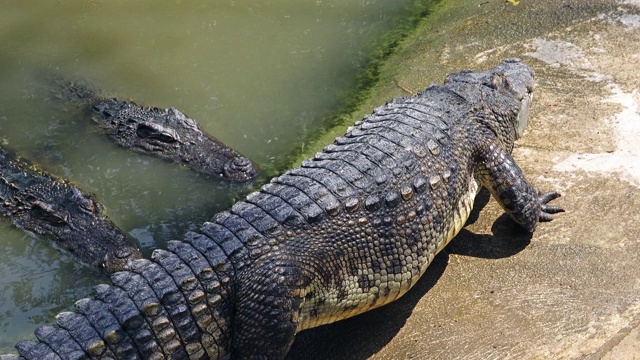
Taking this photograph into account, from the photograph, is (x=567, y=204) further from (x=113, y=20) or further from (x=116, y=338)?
(x=113, y=20)

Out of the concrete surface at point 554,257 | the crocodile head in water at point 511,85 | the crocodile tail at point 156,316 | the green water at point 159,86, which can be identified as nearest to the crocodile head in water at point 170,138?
the green water at point 159,86

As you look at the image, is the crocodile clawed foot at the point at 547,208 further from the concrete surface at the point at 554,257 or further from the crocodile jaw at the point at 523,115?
the crocodile jaw at the point at 523,115

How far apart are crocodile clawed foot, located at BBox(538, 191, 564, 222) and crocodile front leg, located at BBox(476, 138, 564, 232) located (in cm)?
4

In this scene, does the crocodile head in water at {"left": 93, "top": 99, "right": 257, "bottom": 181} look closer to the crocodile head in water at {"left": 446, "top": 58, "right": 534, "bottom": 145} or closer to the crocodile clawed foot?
the crocodile head in water at {"left": 446, "top": 58, "right": 534, "bottom": 145}

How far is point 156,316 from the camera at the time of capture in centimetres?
386

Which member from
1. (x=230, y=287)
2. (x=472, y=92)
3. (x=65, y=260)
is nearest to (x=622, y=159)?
(x=472, y=92)

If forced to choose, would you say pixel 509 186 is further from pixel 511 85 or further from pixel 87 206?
pixel 87 206

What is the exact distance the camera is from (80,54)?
8875mm

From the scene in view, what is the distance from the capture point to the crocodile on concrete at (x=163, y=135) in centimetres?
676

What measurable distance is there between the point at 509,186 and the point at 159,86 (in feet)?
15.2

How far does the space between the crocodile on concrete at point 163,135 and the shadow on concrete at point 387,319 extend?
2202 millimetres

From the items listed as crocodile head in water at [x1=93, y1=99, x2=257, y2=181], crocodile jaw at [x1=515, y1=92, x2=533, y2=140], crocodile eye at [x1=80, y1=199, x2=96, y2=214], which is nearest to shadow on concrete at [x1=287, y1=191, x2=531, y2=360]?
crocodile jaw at [x1=515, y1=92, x2=533, y2=140]

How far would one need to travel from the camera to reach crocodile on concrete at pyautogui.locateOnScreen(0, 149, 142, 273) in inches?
229

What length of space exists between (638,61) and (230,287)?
4807 millimetres
